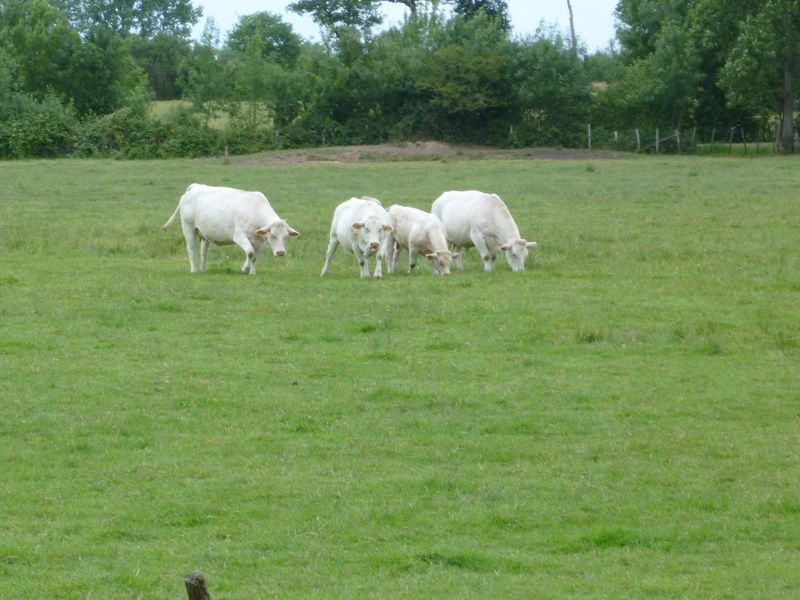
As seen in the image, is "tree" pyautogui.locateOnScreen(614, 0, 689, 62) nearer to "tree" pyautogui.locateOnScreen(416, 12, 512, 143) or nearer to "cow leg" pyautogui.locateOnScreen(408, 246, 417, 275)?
"tree" pyautogui.locateOnScreen(416, 12, 512, 143)

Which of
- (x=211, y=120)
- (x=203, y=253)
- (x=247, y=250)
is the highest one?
(x=211, y=120)

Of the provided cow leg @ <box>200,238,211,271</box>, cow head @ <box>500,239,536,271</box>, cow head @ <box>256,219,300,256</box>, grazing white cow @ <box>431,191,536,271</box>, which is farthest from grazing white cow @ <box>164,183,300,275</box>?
cow head @ <box>500,239,536,271</box>

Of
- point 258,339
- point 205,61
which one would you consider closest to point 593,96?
point 205,61

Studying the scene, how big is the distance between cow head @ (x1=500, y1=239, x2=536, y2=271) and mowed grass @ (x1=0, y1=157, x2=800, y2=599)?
0.66 metres

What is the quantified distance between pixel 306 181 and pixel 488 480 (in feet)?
107

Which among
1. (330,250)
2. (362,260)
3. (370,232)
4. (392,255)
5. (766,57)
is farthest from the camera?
(766,57)

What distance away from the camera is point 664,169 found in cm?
4494

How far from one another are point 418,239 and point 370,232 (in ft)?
4.19

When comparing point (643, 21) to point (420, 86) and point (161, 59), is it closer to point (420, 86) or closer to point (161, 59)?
point (420, 86)

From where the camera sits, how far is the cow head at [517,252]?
62.9ft

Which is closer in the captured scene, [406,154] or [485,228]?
[485,228]

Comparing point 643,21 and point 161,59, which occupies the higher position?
point 161,59

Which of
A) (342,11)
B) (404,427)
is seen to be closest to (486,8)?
(342,11)

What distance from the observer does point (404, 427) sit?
392 inches
